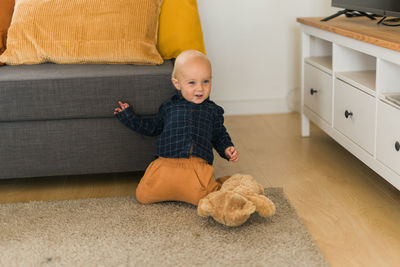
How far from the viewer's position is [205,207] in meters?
1.69

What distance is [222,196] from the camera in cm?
168

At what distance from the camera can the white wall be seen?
10.2 ft

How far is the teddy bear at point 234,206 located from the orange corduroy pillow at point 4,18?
1.24m

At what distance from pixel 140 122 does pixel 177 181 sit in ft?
0.92

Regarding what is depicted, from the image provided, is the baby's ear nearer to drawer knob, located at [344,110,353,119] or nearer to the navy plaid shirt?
the navy plaid shirt

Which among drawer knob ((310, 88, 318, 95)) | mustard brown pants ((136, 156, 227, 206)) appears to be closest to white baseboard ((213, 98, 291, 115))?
drawer knob ((310, 88, 318, 95))

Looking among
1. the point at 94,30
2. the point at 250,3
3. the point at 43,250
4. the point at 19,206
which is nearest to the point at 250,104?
the point at 250,3

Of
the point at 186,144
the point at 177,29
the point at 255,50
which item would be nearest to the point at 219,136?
the point at 186,144

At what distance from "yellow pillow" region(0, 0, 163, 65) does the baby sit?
36cm

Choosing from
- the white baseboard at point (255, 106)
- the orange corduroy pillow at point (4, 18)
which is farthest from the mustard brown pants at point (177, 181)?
the white baseboard at point (255, 106)

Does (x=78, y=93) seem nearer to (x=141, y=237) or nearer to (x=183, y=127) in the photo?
(x=183, y=127)

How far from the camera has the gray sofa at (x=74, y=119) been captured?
197 centimetres

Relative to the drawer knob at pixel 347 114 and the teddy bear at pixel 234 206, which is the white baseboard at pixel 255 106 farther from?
the teddy bear at pixel 234 206

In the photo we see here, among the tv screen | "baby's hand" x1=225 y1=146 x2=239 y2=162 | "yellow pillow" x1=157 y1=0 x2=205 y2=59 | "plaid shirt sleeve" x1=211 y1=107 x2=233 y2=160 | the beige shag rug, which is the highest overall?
the tv screen
